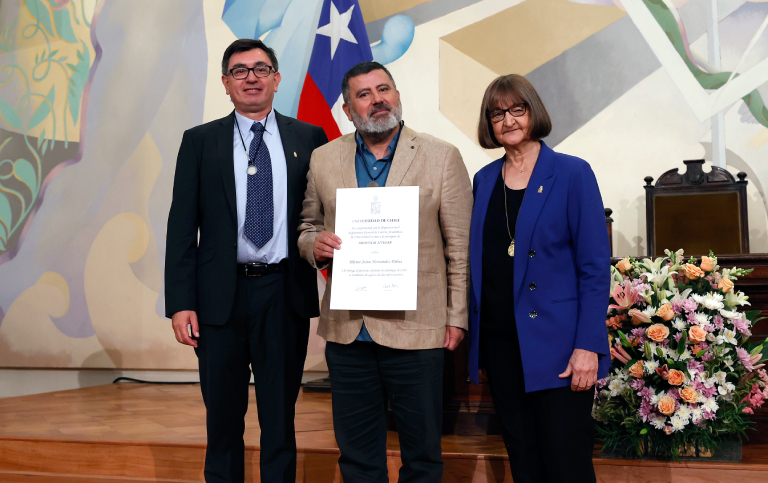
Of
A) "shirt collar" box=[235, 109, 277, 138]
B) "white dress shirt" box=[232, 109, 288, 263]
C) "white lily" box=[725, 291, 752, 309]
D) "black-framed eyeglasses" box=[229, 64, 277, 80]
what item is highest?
"black-framed eyeglasses" box=[229, 64, 277, 80]

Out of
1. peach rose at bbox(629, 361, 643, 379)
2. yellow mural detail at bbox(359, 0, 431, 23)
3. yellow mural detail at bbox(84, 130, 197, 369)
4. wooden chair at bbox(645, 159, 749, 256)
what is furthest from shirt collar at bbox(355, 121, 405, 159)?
yellow mural detail at bbox(84, 130, 197, 369)

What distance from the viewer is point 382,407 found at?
1719mm

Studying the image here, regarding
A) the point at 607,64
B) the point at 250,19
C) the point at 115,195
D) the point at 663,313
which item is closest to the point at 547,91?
the point at 607,64

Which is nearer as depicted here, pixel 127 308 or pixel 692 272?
pixel 692 272

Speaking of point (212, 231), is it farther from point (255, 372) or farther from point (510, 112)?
point (510, 112)

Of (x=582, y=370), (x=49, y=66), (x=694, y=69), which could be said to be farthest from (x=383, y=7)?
(x=582, y=370)

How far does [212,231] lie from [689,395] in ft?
5.48

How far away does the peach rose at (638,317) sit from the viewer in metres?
2.19

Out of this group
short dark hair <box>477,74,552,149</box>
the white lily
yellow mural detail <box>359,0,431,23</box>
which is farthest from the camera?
yellow mural detail <box>359,0,431,23</box>

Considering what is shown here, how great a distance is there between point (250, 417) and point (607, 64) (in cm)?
331

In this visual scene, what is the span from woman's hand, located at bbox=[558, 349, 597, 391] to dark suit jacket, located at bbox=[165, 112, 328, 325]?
2.55ft

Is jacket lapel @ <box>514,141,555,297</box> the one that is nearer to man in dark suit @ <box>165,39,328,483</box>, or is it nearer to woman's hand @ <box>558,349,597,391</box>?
woman's hand @ <box>558,349,597,391</box>

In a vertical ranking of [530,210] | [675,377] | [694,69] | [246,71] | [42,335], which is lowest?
[42,335]

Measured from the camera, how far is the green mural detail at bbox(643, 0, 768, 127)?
161 inches
